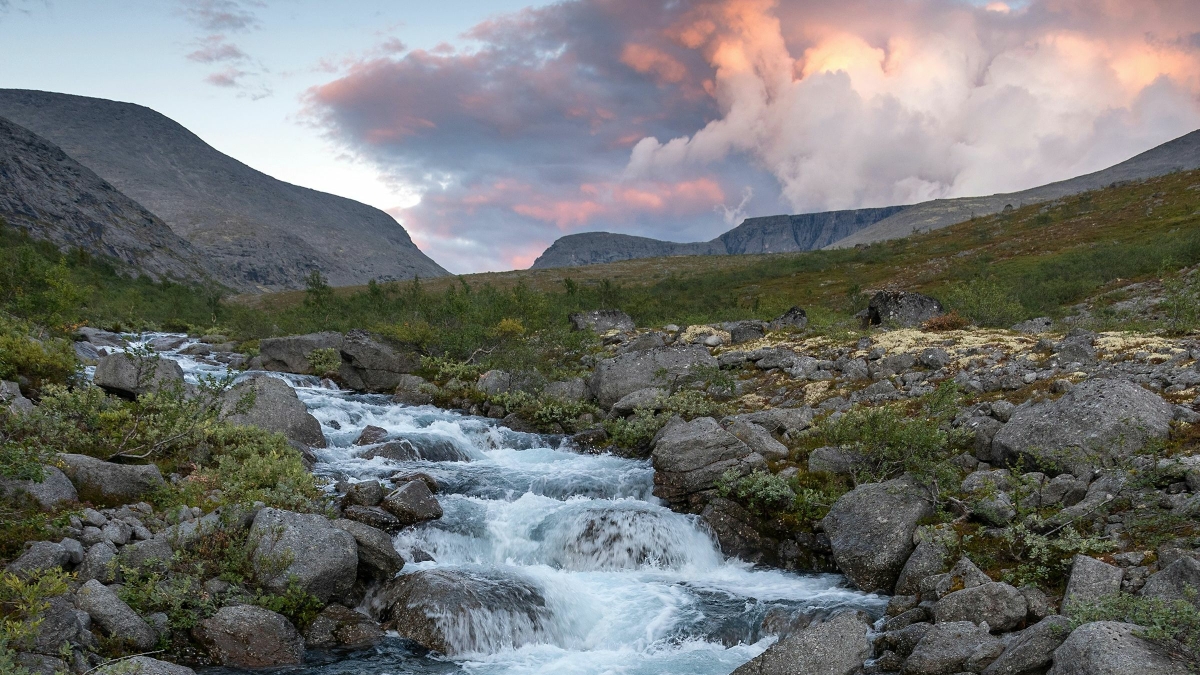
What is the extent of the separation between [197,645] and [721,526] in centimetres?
1396

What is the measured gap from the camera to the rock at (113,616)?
471 inches

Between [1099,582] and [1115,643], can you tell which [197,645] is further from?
[1099,582]

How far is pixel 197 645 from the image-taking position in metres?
13.0

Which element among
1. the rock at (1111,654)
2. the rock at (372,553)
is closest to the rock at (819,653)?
the rock at (1111,654)

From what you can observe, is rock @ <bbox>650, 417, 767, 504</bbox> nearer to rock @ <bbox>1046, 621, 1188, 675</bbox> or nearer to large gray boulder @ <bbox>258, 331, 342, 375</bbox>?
rock @ <bbox>1046, 621, 1188, 675</bbox>

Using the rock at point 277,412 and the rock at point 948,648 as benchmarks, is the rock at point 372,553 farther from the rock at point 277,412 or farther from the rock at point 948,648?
the rock at point 948,648

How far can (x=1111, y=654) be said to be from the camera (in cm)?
917

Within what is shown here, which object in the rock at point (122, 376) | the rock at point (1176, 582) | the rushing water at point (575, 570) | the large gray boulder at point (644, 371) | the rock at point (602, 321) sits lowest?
the rushing water at point (575, 570)

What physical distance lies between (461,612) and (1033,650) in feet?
37.6

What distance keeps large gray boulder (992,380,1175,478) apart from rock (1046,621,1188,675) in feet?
23.8

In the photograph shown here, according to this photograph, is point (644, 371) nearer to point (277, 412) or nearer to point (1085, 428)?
point (277, 412)

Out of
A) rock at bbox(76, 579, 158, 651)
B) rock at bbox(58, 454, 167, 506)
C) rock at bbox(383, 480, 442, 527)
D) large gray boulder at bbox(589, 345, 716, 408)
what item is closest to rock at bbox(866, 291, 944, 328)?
large gray boulder at bbox(589, 345, 716, 408)

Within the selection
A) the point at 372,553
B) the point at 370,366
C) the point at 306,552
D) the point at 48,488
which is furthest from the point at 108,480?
the point at 370,366

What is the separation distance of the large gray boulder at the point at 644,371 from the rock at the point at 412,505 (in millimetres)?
14571
